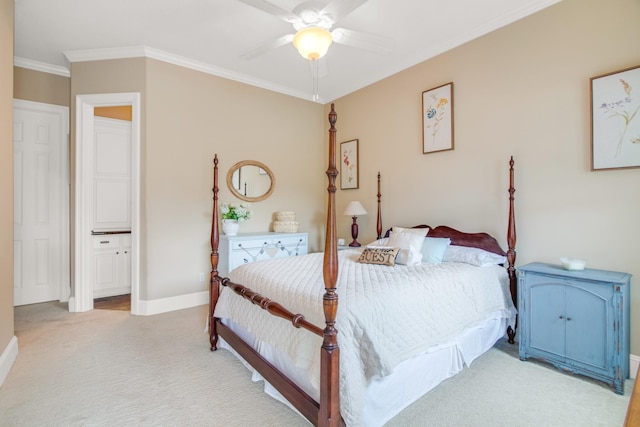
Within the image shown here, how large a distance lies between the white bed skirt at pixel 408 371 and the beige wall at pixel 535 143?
0.92m

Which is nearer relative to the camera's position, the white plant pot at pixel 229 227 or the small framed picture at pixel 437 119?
the small framed picture at pixel 437 119

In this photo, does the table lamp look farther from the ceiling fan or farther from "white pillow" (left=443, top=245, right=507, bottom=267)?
the ceiling fan

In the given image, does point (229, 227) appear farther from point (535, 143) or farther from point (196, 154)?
point (535, 143)

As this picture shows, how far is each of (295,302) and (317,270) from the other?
2.22ft

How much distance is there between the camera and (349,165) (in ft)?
15.2

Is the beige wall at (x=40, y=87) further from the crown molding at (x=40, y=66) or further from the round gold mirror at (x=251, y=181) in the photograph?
the round gold mirror at (x=251, y=181)

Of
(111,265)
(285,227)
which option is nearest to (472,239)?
(285,227)

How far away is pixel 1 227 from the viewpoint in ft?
7.18

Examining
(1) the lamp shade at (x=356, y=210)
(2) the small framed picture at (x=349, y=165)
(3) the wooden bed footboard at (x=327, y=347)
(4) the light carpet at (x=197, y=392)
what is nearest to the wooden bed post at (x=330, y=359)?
(3) the wooden bed footboard at (x=327, y=347)

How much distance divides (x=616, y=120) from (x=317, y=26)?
2362mm

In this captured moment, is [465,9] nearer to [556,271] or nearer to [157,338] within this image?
[556,271]

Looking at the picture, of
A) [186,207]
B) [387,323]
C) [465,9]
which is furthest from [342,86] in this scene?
[387,323]

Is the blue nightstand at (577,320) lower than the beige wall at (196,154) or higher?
lower

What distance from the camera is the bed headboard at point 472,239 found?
289cm
